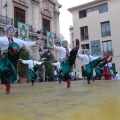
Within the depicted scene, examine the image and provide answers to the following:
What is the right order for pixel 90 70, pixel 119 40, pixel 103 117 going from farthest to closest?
pixel 119 40, pixel 90 70, pixel 103 117

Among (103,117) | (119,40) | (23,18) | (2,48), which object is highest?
(23,18)

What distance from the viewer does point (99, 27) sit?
2331 cm

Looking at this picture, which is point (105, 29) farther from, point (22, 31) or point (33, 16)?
point (22, 31)

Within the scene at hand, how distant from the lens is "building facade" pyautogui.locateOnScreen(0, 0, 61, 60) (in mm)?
16094

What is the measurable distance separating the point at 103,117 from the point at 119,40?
70.6ft

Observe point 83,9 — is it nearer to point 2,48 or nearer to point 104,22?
point 104,22

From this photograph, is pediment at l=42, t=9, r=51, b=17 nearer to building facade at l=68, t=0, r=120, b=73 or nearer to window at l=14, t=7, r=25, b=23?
window at l=14, t=7, r=25, b=23

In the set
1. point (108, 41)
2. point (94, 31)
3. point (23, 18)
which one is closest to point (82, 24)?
point (94, 31)

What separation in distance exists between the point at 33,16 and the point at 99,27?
335 inches

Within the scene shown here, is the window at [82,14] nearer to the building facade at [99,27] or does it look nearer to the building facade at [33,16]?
the building facade at [99,27]

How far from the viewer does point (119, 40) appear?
2214 centimetres

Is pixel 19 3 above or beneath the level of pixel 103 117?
above

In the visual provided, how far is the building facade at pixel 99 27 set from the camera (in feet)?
73.3

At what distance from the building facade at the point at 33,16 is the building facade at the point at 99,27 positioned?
3598 mm
